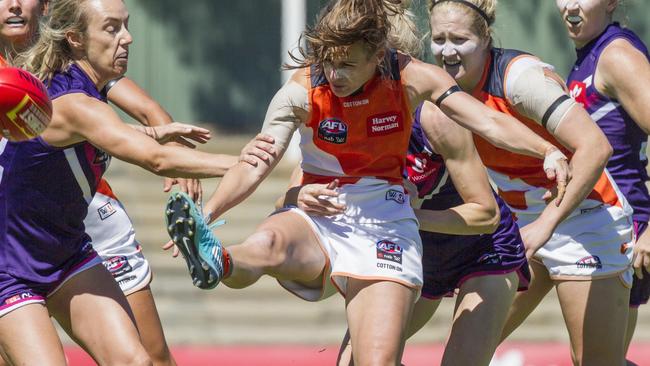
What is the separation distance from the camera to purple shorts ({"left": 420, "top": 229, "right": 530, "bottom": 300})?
5.03 m

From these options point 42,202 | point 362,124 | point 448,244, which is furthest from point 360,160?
point 42,202

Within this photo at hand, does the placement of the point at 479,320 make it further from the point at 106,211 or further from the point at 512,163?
the point at 106,211

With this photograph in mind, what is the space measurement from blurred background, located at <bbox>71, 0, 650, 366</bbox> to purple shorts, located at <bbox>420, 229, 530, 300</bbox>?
9.10ft

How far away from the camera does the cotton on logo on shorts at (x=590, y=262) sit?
203 inches

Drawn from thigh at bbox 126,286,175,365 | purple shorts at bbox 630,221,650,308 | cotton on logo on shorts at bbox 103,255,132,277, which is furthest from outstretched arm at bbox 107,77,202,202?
purple shorts at bbox 630,221,650,308

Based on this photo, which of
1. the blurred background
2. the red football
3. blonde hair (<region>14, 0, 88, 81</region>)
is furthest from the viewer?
the blurred background

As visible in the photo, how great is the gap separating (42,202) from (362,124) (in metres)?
1.21

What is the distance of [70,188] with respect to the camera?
14.6ft

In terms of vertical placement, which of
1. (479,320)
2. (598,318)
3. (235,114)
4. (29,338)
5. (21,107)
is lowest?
(235,114)

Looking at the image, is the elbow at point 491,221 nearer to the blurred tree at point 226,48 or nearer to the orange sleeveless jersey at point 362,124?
the orange sleeveless jersey at point 362,124

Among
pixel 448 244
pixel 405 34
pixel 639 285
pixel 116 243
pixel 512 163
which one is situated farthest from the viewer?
pixel 639 285

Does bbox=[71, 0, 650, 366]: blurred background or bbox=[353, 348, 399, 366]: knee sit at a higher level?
bbox=[353, 348, 399, 366]: knee

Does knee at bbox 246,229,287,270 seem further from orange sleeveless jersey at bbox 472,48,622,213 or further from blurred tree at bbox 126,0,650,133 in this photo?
blurred tree at bbox 126,0,650,133

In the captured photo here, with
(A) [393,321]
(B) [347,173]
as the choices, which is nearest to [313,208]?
(B) [347,173]
